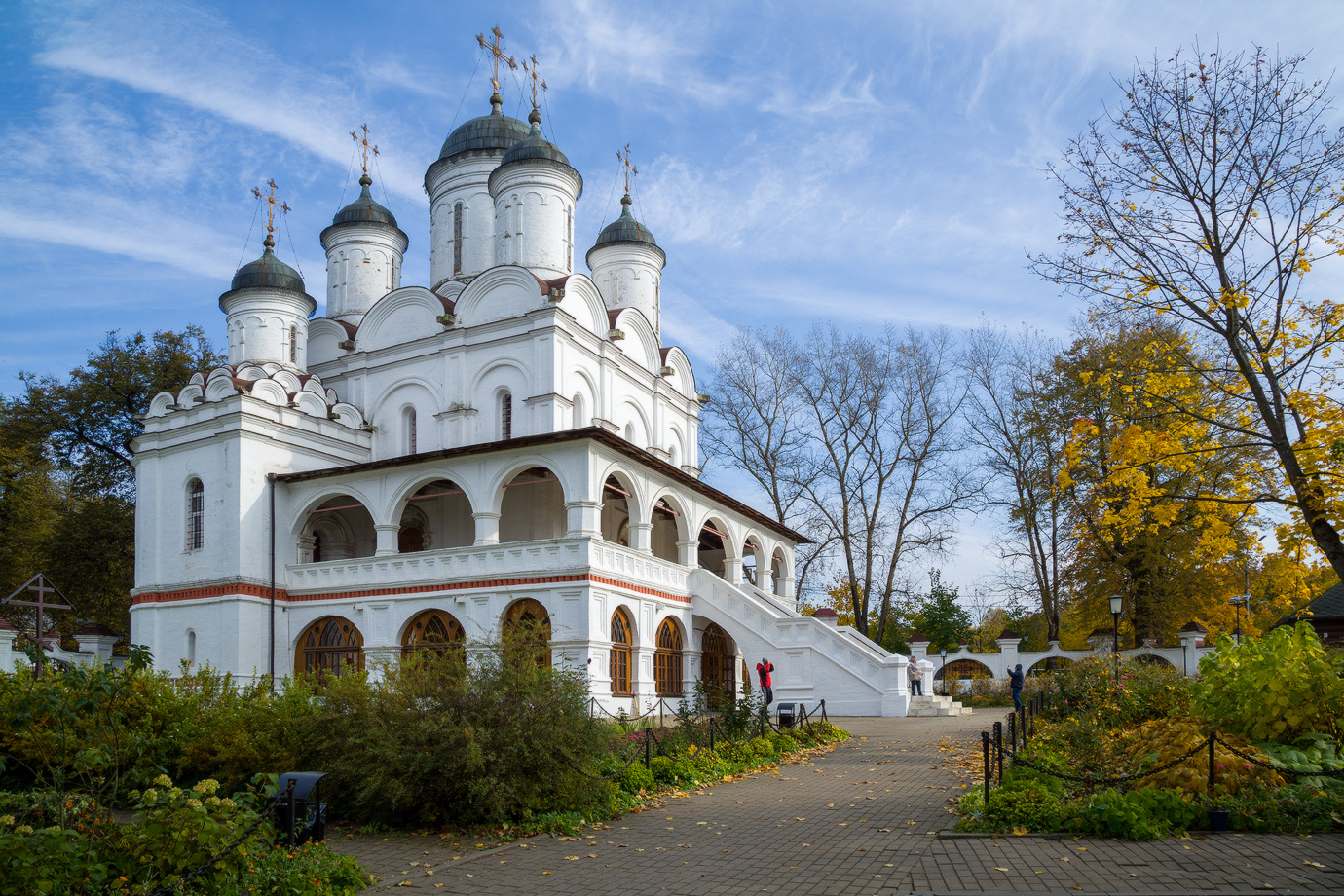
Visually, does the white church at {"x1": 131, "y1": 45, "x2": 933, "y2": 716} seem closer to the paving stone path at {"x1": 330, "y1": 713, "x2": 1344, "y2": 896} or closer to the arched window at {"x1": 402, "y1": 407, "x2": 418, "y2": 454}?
the arched window at {"x1": 402, "y1": 407, "x2": 418, "y2": 454}

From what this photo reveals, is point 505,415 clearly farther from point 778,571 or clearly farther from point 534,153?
point 778,571

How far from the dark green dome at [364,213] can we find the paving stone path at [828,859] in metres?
26.1

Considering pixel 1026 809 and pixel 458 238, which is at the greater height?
pixel 458 238

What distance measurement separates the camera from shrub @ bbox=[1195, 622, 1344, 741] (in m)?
9.64

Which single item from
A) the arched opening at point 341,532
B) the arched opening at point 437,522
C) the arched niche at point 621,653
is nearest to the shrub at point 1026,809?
the arched niche at point 621,653

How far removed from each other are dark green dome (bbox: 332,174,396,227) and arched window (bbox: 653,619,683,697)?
665 inches

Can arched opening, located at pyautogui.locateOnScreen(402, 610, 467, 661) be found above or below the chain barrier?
above

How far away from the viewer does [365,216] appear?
32.6 m

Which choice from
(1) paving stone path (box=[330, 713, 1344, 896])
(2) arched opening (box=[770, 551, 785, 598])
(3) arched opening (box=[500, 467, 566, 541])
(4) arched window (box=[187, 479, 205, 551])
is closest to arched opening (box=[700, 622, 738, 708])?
(2) arched opening (box=[770, 551, 785, 598])

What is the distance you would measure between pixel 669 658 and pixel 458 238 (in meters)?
14.8

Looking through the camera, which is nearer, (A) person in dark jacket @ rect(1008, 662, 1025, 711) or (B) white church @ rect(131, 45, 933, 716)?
(A) person in dark jacket @ rect(1008, 662, 1025, 711)

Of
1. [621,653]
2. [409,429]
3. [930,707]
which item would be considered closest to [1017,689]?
[930,707]

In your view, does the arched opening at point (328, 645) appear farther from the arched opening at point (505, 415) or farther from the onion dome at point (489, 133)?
the onion dome at point (489, 133)

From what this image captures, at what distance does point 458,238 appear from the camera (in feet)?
103
